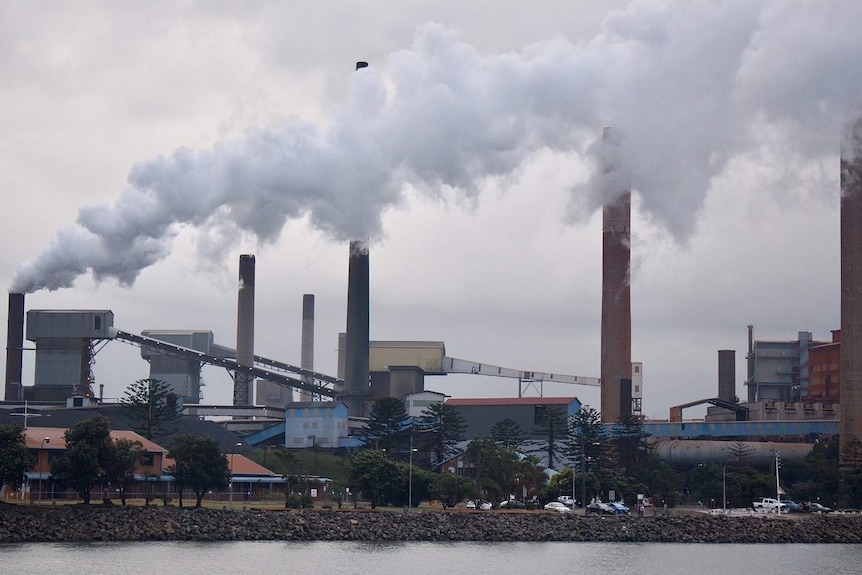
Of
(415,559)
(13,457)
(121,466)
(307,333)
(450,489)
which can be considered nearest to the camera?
(415,559)

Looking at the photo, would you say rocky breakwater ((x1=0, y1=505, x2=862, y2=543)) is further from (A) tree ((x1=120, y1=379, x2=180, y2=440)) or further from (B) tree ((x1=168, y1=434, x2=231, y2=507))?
(A) tree ((x1=120, y1=379, x2=180, y2=440))

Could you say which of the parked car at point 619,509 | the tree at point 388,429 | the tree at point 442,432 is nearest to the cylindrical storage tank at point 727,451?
the tree at point 442,432

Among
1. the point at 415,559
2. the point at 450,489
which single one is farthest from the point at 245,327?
the point at 415,559

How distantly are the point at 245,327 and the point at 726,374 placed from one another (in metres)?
59.4

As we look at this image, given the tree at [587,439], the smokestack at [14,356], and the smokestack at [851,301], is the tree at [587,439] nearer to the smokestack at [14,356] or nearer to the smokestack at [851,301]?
the smokestack at [851,301]

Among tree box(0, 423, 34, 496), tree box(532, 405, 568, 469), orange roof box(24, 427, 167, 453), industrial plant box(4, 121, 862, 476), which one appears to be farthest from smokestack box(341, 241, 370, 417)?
tree box(0, 423, 34, 496)

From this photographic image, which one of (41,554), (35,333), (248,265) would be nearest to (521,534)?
(41,554)

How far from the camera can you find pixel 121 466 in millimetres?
84438

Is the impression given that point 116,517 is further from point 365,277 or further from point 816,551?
point 365,277

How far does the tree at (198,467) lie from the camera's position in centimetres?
8738

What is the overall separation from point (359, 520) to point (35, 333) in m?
61.7

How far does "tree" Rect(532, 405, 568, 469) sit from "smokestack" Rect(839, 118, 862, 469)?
27521 mm

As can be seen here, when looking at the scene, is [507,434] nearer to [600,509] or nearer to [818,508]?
[818,508]

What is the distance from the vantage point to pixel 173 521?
79750 millimetres
